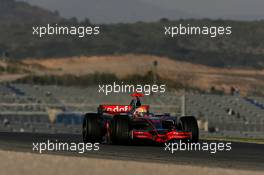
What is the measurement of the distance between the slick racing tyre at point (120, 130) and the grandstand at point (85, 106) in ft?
88.1

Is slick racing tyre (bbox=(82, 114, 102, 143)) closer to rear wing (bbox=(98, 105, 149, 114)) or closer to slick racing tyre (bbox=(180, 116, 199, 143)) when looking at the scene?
rear wing (bbox=(98, 105, 149, 114))

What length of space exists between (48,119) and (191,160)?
42.5 metres

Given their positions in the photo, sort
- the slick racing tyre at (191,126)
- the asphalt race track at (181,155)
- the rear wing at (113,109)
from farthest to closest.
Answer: the rear wing at (113,109) → the slick racing tyre at (191,126) → the asphalt race track at (181,155)

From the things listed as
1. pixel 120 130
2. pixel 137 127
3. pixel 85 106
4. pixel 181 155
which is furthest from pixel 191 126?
pixel 85 106

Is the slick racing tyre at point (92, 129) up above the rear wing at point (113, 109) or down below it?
below

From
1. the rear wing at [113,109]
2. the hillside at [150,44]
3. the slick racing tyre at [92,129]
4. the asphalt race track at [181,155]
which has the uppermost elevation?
the hillside at [150,44]

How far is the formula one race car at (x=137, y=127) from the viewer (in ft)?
99.7

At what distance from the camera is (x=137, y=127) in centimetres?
3116

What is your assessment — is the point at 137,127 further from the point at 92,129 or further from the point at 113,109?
the point at 113,109

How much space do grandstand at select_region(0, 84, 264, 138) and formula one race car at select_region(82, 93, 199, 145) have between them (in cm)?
2623

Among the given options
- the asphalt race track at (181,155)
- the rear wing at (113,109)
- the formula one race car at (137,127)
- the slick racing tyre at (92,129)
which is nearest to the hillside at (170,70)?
the rear wing at (113,109)

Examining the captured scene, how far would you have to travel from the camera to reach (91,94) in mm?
75500

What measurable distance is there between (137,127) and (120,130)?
2.38ft

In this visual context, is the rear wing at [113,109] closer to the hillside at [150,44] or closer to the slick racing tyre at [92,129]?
the slick racing tyre at [92,129]
